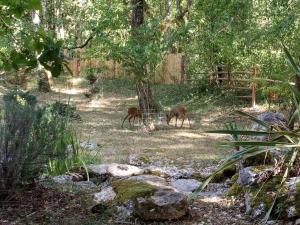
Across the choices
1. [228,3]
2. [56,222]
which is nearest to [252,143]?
[56,222]

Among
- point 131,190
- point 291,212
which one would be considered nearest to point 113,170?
point 131,190

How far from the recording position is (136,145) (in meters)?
10.2

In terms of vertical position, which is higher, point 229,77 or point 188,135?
point 229,77

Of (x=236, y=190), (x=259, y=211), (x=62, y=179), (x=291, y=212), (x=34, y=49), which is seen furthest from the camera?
(x=62, y=179)

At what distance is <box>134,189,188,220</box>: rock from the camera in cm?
402

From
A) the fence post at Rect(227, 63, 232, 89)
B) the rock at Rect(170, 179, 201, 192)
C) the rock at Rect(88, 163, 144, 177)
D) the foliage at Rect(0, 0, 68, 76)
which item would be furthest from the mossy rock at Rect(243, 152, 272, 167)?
the fence post at Rect(227, 63, 232, 89)

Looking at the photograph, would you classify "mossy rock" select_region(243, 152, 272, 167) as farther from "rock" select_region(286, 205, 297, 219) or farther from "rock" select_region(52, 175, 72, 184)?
"rock" select_region(52, 175, 72, 184)

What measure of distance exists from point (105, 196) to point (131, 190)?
1.19 feet

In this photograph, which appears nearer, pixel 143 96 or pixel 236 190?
pixel 236 190

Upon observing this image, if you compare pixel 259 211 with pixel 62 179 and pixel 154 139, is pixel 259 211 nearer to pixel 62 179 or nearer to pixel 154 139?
pixel 62 179

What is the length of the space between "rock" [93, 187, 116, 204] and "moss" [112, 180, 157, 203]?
0.05 metres

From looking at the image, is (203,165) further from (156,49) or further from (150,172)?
(156,49)

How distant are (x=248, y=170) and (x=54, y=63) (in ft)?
10.7

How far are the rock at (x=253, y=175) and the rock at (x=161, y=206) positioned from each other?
2.77 ft
